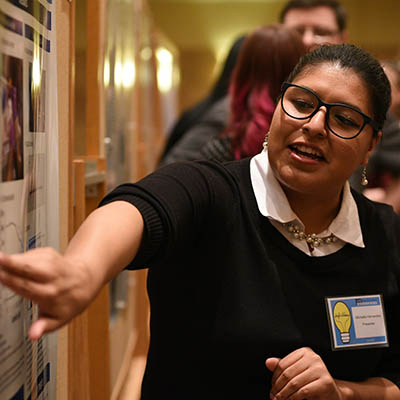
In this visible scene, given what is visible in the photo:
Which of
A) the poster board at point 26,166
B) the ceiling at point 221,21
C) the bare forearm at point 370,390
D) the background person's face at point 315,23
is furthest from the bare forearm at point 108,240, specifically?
the ceiling at point 221,21

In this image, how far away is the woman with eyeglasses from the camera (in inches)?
48.4

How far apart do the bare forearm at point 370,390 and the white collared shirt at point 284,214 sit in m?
0.30

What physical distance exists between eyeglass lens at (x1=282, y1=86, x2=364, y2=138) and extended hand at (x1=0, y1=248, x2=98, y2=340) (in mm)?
655

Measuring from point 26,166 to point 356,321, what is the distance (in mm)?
790

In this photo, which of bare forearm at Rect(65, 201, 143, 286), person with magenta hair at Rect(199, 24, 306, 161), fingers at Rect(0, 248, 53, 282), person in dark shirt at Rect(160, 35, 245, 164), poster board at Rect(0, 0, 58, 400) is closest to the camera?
fingers at Rect(0, 248, 53, 282)

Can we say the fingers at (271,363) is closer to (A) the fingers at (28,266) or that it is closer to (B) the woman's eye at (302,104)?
(B) the woman's eye at (302,104)

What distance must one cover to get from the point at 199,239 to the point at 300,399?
15.5 inches

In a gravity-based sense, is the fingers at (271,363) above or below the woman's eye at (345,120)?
below

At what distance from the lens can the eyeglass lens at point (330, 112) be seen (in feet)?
4.07

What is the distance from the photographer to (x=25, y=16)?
99cm

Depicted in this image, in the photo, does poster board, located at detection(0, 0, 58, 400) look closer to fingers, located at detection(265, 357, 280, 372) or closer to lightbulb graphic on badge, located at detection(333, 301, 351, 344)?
fingers, located at detection(265, 357, 280, 372)

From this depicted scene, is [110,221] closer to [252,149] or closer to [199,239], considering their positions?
[199,239]

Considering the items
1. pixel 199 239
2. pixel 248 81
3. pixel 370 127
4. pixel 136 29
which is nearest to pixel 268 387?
pixel 199 239

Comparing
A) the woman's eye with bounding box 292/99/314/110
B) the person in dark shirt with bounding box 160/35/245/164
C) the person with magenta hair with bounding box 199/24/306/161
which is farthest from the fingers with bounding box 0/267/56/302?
the person in dark shirt with bounding box 160/35/245/164
